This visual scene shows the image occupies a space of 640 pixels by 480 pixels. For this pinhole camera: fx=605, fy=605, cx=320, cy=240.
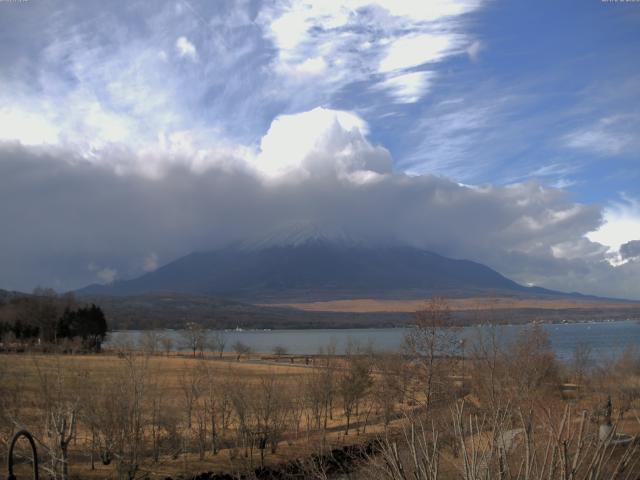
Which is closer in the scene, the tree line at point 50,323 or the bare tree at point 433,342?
the bare tree at point 433,342

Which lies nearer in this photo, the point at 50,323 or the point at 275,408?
the point at 275,408

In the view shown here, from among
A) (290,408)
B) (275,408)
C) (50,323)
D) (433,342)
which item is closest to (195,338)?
(50,323)

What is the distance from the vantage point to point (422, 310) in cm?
3303

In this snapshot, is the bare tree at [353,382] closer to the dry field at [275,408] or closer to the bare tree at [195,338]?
the dry field at [275,408]

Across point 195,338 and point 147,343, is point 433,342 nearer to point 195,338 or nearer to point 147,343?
point 147,343

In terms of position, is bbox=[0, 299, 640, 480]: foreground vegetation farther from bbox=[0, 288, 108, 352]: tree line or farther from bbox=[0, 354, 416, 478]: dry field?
bbox=[0, 288, 108, 352]: tree line

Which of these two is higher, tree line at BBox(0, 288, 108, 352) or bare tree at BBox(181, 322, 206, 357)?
tree line at BBox(0, 288, 108, 352)

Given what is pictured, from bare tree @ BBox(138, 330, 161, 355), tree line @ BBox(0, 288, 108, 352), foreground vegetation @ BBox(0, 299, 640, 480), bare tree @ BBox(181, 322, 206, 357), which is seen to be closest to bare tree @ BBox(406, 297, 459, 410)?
foreground vegetation @ BBox(0, 299, 640, 480)

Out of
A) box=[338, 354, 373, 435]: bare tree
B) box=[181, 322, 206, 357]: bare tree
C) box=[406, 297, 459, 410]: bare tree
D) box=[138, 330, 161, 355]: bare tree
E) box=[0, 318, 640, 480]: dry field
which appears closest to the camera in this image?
box=[0, 318, 640, 480]: dry field

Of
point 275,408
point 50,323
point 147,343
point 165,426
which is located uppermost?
point 147,343

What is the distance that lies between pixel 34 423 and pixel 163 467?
6.05 meters

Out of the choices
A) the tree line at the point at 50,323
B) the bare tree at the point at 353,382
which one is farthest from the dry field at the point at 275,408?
the tree line at the point at 50,323

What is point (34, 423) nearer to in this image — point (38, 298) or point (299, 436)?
point (299, 436)

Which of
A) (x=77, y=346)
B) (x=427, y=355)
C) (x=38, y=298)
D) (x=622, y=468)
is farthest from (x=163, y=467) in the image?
(x=38, y=298)
